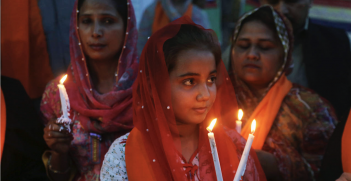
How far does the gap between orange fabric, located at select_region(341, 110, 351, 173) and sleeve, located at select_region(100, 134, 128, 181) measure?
134 cm

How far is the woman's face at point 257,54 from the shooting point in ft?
8.21

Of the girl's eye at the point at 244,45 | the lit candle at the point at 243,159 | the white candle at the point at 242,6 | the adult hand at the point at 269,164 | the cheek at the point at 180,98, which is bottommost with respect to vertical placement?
the adult hand at the point at 269,164

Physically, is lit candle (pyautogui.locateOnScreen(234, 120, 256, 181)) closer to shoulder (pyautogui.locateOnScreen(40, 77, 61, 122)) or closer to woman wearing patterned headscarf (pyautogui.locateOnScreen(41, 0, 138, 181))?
woman wearing patterned headscarf (pyautogui.locateOnScreen(41, 0, 138, 181))

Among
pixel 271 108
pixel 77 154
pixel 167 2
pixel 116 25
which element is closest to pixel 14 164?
pixel 77 154

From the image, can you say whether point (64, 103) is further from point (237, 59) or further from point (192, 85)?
point (237, 59)

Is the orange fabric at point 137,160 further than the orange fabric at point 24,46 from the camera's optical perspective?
No

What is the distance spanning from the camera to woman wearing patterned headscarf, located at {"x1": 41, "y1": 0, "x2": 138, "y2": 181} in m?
2.21

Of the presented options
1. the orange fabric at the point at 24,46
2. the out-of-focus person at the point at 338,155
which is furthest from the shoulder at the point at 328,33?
the orange fabric at the point at 24,46

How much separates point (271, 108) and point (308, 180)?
605 millimetres

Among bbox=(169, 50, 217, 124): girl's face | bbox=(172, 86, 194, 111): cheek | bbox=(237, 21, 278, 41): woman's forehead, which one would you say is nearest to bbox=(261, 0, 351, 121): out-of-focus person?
bbox=(237, 21, 278, 41): woman's forehead

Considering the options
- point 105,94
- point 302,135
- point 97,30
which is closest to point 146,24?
point 97,30

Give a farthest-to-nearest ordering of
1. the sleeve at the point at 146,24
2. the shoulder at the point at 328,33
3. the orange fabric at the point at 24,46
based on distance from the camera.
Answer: the sleeve at the point at 146,24
the shoulder at the point at 328,33
the orange fabric at the point at 24,46

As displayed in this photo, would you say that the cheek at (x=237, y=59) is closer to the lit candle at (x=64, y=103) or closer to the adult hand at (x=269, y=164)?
the adult hand at (x=269, y=164)

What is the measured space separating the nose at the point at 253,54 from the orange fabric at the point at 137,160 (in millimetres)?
1046
